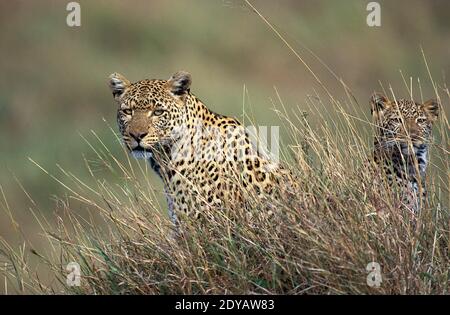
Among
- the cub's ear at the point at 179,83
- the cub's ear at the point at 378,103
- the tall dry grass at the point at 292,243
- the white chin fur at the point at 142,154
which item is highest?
the cub's ear at the point at 179,83

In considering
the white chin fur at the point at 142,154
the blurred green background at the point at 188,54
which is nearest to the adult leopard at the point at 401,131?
the white chin fur at the point at 142,154

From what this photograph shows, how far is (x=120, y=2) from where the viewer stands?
26.2 meters

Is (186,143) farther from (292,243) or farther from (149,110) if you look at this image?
(292,243)

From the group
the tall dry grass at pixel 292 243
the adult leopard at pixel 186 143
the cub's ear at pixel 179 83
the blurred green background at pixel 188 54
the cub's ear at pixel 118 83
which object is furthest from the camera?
the blurred green background at pixel 188 54

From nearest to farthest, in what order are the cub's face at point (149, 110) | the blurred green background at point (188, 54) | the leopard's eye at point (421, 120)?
the cub's face at point (149, 110)
the leopard's eye at point (421, 120)
the blurred green background at point (188, 54)

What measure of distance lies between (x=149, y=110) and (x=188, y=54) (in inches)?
563

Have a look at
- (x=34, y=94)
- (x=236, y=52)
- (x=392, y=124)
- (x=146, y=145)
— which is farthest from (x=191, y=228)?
(x=236, y=52)

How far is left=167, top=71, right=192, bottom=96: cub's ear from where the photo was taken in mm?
9961

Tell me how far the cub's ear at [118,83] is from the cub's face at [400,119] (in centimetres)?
165

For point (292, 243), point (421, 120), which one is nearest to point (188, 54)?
point (421, 120)

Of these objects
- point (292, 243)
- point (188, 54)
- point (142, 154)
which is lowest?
point (292, 243)

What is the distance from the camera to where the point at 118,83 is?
33.1 ft

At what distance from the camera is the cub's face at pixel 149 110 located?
31.9ft

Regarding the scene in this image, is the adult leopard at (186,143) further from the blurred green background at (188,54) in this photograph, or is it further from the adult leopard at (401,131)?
the blurred green background at (188,54)
